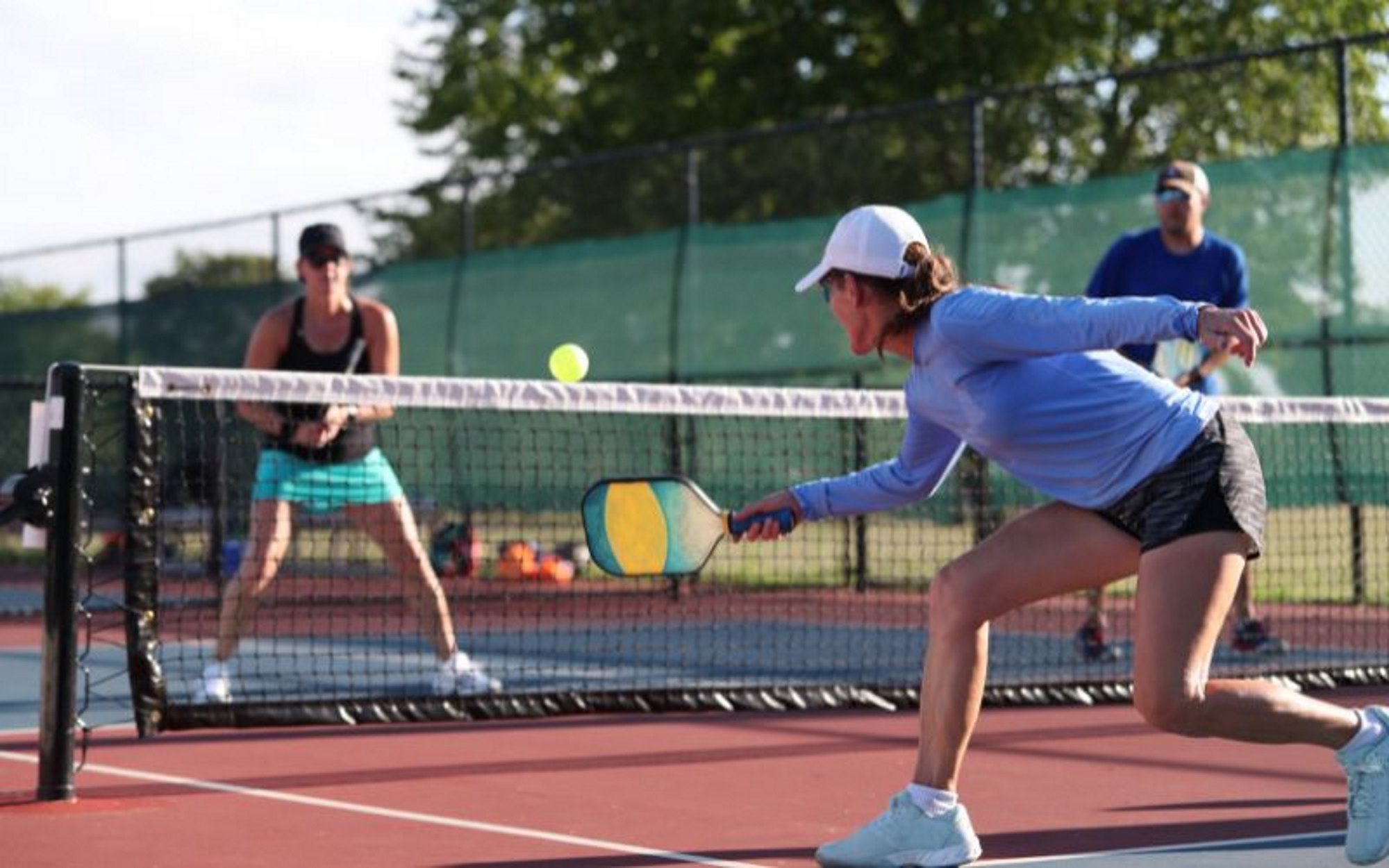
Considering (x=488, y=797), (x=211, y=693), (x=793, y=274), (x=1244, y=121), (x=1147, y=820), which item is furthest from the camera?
(x=1244, y=121)

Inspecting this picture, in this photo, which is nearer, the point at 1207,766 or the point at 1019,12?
the point at 1207,766

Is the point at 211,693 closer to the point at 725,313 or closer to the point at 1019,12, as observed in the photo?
the point at 725,313

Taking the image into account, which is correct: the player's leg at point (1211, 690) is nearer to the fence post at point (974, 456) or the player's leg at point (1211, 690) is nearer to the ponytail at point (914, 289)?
the ponytail at point (914, 289)

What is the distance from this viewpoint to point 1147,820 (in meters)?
5.40

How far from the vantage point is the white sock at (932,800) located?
15.1 feet

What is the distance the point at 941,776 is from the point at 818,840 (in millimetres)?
600

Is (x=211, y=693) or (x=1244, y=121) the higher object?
(x=1244, y=121)

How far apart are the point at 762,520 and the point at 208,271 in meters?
25.1

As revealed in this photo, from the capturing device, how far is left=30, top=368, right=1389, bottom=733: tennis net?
22.3 feet

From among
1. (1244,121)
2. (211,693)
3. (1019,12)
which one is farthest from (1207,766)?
(1019,12)

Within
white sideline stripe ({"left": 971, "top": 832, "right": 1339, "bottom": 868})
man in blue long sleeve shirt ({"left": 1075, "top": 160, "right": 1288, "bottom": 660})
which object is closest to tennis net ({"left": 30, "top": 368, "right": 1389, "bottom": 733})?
white sideline stripe ({"left": 971, "top": 832, "right": 1339, "bottom": 868})

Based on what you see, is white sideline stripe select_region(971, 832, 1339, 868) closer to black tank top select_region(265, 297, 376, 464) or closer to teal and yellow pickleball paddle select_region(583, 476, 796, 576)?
teal and yellow pickleball paddle select_region(583, 476, 796, 576)

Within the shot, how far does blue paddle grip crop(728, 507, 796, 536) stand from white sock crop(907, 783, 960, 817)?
23.5 inches

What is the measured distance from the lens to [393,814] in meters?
5.56
